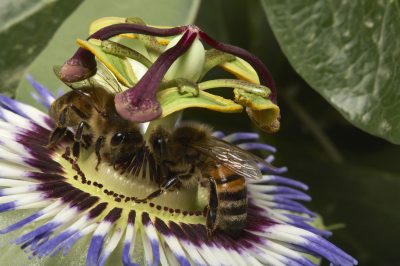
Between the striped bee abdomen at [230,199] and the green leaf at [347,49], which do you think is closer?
→ the striped bee abdomen at [230,199]

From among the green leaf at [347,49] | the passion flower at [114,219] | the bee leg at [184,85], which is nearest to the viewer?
the passion flower at [114,219]

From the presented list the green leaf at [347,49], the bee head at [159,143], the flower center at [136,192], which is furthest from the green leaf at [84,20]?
the bee head at [159,143]

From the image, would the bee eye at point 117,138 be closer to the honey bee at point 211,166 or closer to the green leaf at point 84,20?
the honey bee at point 211,166

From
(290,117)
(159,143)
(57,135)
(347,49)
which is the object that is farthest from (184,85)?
(290,117)

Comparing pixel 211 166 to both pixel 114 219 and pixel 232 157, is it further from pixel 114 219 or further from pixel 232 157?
pixel 114 219

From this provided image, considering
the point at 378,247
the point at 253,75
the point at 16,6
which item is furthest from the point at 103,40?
the point at 378,247

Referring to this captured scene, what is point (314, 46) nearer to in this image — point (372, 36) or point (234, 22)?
point (372, 36)
